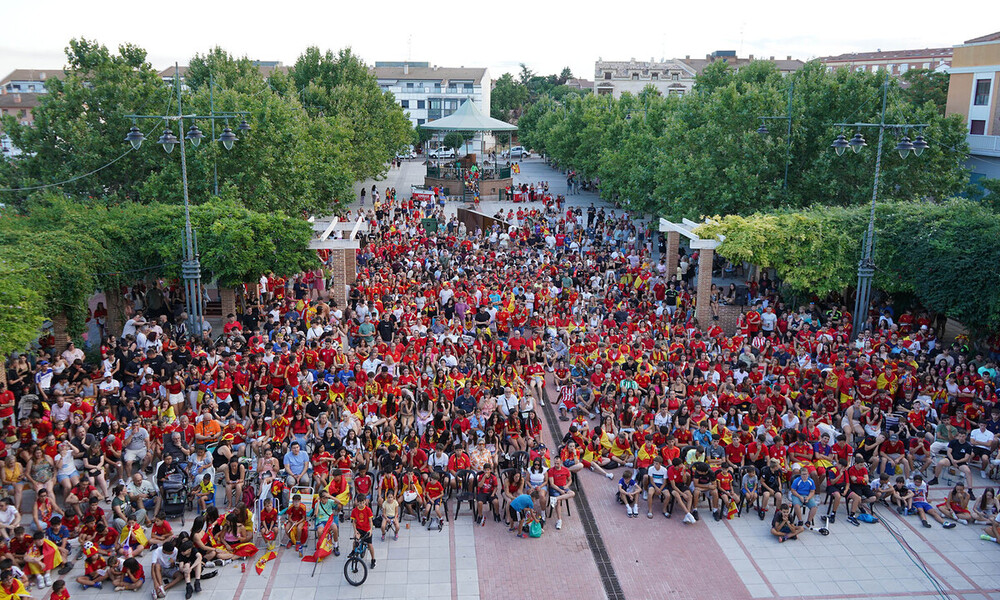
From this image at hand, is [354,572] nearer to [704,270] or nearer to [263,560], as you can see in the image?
[263,560]

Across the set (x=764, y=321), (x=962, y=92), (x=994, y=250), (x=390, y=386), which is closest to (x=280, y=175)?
(x=390, y=386)

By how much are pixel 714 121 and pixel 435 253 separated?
11.7 metres

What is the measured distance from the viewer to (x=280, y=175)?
27.8 m

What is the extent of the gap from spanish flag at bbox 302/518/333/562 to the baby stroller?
242 cm

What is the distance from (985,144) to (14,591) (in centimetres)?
3922

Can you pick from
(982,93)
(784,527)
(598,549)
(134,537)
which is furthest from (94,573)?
(982,93)

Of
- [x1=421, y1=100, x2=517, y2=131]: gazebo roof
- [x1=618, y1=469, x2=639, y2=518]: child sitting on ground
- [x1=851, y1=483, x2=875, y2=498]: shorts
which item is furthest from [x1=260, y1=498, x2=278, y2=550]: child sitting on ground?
[x1=421, y1=100, x2=517, y2=131]: gazebo roof

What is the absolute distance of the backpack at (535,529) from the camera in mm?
12039

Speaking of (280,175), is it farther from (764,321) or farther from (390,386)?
(764,321)

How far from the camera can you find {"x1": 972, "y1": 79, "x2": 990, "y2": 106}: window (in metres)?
35.8

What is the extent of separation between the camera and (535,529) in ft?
39.5

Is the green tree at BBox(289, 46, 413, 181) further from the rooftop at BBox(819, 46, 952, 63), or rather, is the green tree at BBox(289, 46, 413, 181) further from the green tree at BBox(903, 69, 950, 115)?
the rooftop at BBox(819, 46, 952, 63)

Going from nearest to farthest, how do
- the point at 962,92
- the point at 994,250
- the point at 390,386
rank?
the point at 390,386 < the point at 994,250 < the point at 962,92

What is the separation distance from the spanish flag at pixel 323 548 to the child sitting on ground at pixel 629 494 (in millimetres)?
4858
